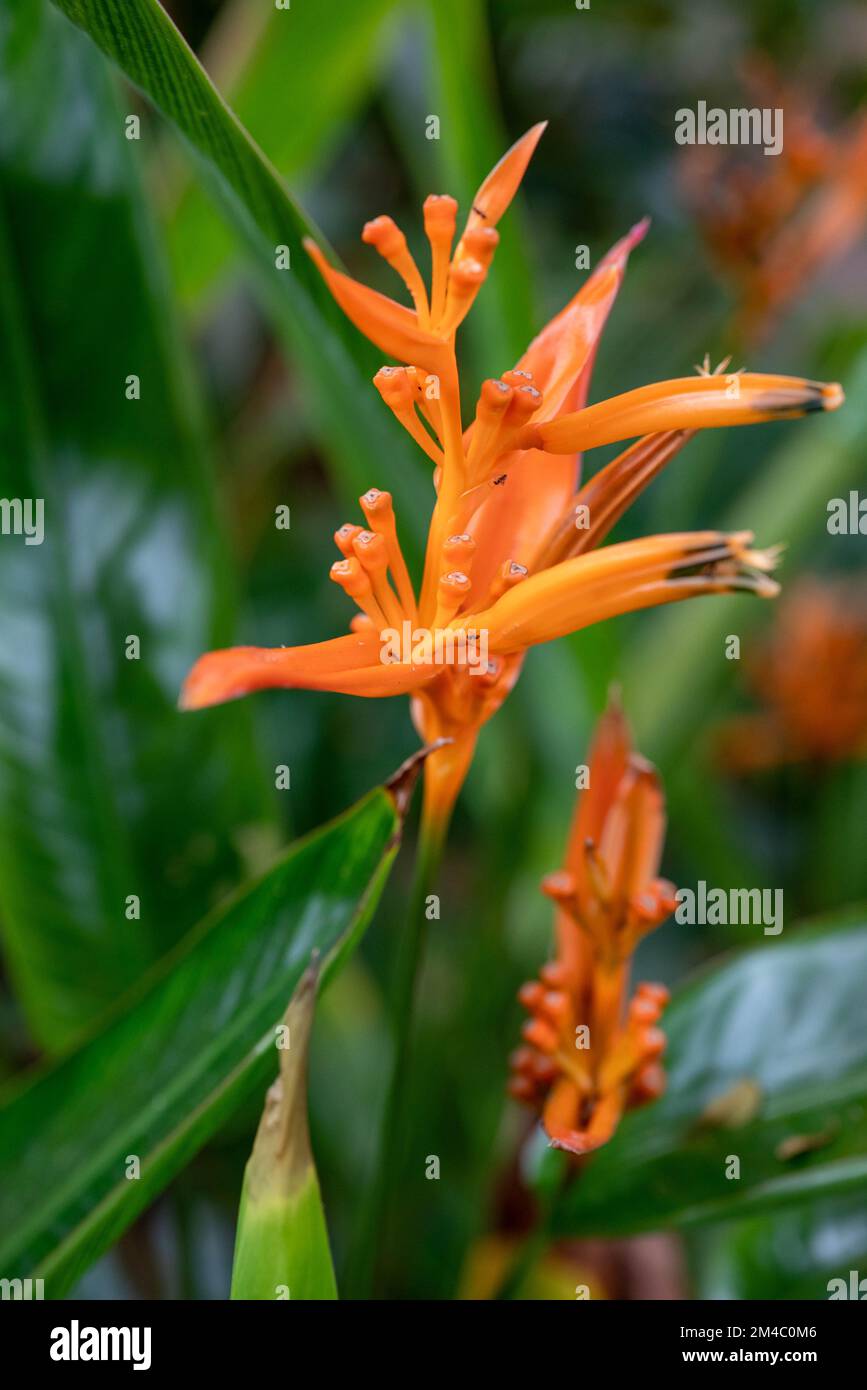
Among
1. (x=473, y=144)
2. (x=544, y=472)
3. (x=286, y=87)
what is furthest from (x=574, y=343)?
(x=286, y=87)

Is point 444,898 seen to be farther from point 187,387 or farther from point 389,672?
point 389,672

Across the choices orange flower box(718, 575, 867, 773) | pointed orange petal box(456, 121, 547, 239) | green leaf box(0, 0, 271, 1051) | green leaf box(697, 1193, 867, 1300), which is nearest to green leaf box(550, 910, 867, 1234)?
green leaf box(697, 1193, 867, 1300)

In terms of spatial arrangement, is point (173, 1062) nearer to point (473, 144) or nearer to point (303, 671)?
point (303, 671)

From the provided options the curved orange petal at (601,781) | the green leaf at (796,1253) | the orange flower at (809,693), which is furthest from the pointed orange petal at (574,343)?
the orange flower at (809,693)

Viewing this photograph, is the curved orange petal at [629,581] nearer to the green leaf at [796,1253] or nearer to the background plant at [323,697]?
the background plant at [323,697]

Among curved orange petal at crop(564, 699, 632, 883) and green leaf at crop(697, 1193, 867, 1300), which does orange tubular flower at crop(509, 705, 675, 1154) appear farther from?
green leaf at crop(697, 1193, 867, 1300)

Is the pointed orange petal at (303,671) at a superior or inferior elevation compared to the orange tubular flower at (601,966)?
superior
